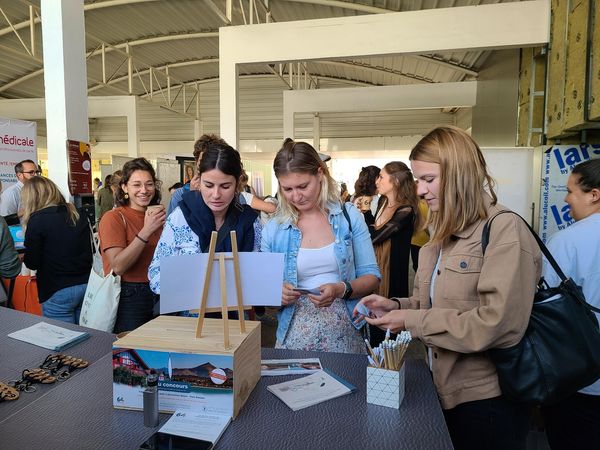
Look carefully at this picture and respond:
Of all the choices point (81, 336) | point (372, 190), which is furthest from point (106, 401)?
point (372, 190)

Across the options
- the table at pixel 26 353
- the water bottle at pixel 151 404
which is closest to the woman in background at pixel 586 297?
the water bottle at pixel 151 404

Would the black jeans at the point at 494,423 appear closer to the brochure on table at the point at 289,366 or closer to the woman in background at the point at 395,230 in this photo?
the brochure on table at the point at 289,366

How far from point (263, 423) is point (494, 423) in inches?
23.8

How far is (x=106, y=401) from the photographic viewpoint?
1115 millimetres

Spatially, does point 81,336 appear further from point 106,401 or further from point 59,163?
point 59,163

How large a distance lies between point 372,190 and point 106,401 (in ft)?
11.1

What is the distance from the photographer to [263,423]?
1.02 metres

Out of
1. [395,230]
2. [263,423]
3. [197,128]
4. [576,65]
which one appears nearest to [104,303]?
[263,423]

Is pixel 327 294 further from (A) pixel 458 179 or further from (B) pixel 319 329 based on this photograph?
(A) pixel 458 179

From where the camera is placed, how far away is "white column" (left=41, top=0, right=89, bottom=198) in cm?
291

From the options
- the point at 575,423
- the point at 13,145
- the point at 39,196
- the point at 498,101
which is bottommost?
the point at 575,423

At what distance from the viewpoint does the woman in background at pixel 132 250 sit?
205 centimetres

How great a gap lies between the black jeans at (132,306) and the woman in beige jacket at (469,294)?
4.34 feet

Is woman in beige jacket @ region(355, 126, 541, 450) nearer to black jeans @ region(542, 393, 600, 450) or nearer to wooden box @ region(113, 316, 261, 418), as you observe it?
wooden box @ region(113, 316, 261, 418)
